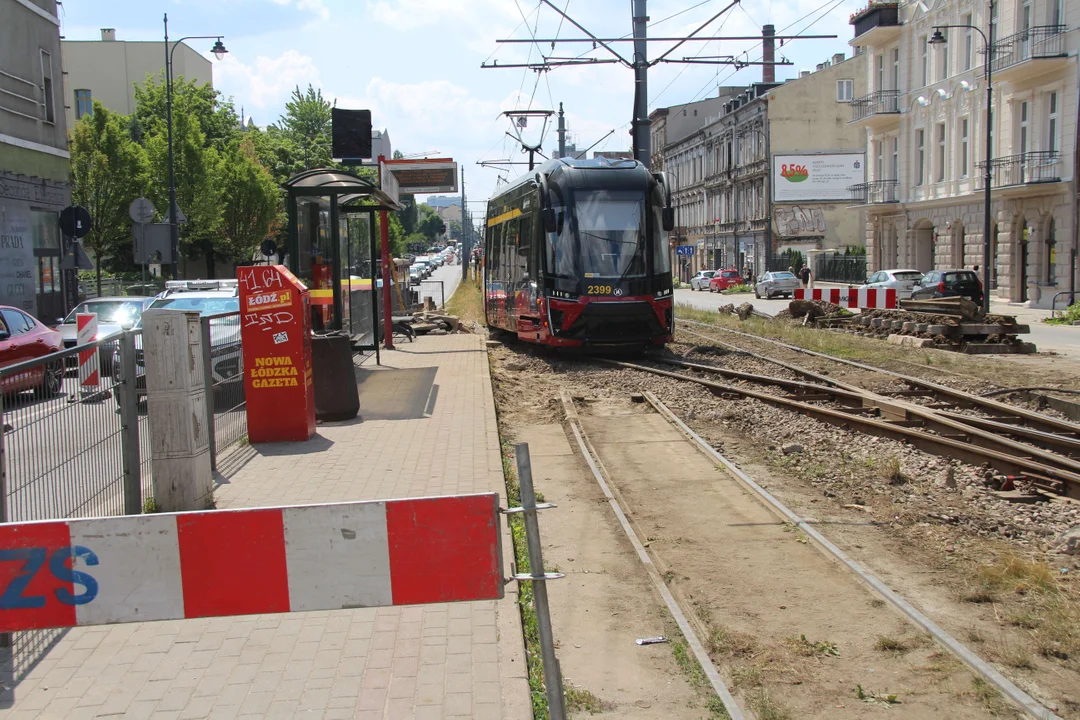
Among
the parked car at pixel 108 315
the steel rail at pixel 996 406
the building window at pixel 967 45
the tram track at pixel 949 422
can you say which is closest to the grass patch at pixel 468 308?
the parked car at pixel 108 315

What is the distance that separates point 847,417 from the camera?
11164 mm

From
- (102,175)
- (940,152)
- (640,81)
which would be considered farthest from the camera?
(940,152)

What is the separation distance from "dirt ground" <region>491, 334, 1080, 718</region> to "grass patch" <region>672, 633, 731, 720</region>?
0.18 metres

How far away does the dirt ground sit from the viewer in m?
4.73

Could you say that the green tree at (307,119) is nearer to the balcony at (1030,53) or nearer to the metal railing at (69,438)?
the balcony at (1030,53)

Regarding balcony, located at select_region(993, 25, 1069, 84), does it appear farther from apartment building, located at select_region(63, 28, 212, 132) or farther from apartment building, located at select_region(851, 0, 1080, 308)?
apartment building, located at select_region(63, 28, 212, 132)

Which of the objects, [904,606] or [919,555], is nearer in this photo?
[904,606]

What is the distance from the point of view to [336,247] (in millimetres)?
14961

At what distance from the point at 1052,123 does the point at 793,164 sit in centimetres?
3125

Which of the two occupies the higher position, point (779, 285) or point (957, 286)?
point (957, 286)

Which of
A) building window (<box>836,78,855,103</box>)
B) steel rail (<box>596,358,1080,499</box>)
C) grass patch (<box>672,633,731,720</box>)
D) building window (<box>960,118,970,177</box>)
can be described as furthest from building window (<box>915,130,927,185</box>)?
grass patch (<box>672,633,731,720</box>)

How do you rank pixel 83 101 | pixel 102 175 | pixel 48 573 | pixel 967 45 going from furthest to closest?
pixel 83 101 → pixel 967 45 → pixel 102 175 → pixel 48 573

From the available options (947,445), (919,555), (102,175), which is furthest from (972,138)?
(919,555)

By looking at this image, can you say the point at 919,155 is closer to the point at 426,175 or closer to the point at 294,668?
the point at 426,175
